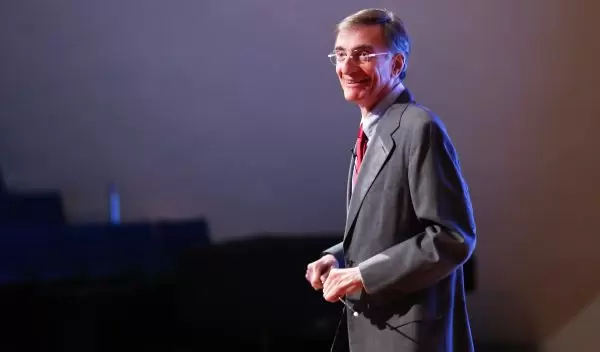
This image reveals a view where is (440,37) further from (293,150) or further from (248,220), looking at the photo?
(248,220)

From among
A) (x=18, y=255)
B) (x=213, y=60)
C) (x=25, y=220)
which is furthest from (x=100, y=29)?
(x=18, y=255)

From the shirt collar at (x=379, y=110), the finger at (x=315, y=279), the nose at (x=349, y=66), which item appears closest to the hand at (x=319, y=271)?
the finger at (x=315, y=279)

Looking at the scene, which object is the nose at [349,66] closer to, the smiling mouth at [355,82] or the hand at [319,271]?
the smiling mouth at [355,82]

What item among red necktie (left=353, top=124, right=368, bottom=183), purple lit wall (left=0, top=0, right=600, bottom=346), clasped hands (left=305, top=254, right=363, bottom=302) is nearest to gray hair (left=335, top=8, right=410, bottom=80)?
red necktie (left=353, top=124, right=368, bottom=183)

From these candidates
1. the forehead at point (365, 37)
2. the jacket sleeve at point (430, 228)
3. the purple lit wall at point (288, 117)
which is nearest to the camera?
the jacket sleeve at point (430, 228)

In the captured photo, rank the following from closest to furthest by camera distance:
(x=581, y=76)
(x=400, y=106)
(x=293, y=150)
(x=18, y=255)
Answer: (x=400, y=106), (x=18, y=255), (x=581, y=76), (x=293, y=150)

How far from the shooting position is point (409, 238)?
1099 mm

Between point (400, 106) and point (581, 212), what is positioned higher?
point (400, 106)

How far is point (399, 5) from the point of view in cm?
302

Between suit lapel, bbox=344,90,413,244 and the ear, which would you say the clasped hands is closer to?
suit lapel, bbox=344,90,413,244

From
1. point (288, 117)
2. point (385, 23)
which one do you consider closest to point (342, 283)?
point (385, 23)

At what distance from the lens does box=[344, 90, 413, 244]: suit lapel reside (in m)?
1.12

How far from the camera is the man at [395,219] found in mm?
1048

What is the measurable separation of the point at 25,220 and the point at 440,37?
76.3 inches
